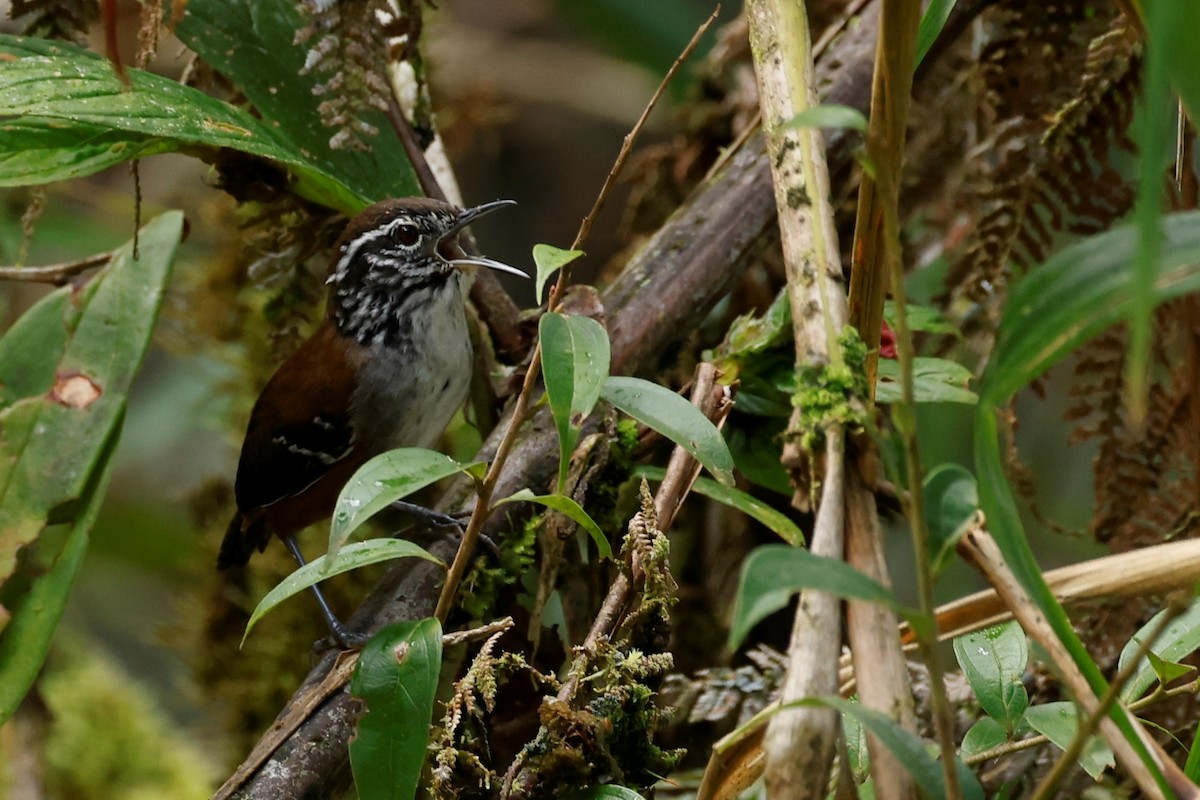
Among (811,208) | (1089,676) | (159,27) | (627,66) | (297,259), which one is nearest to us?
(1089,676)

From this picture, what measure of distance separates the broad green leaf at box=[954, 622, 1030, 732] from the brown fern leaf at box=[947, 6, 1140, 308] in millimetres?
1256

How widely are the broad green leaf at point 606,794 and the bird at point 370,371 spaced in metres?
1.34

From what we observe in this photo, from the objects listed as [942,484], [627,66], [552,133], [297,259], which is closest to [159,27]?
[297,259]

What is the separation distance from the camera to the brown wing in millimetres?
2754

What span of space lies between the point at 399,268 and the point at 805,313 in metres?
1.66

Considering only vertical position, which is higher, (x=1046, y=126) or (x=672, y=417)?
(x=1046, y=126)

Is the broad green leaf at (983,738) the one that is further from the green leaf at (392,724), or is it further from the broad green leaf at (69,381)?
the broad green leaf at (69,381)

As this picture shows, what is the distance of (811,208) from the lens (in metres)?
1.44

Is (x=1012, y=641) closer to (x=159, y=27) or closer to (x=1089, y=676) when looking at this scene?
(x=1089, y=676)

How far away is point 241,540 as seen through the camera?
3.11 metres

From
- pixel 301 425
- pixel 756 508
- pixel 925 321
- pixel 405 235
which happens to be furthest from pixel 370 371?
pixel 756 508

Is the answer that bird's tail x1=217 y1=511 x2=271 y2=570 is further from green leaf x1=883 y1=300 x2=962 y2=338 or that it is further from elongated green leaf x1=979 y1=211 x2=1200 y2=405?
elongated green leaf x1=979 y1=211 x2=1200 y2=405

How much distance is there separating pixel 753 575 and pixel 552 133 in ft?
23.0

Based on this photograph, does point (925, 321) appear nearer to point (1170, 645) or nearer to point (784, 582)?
point (1170, 645)
